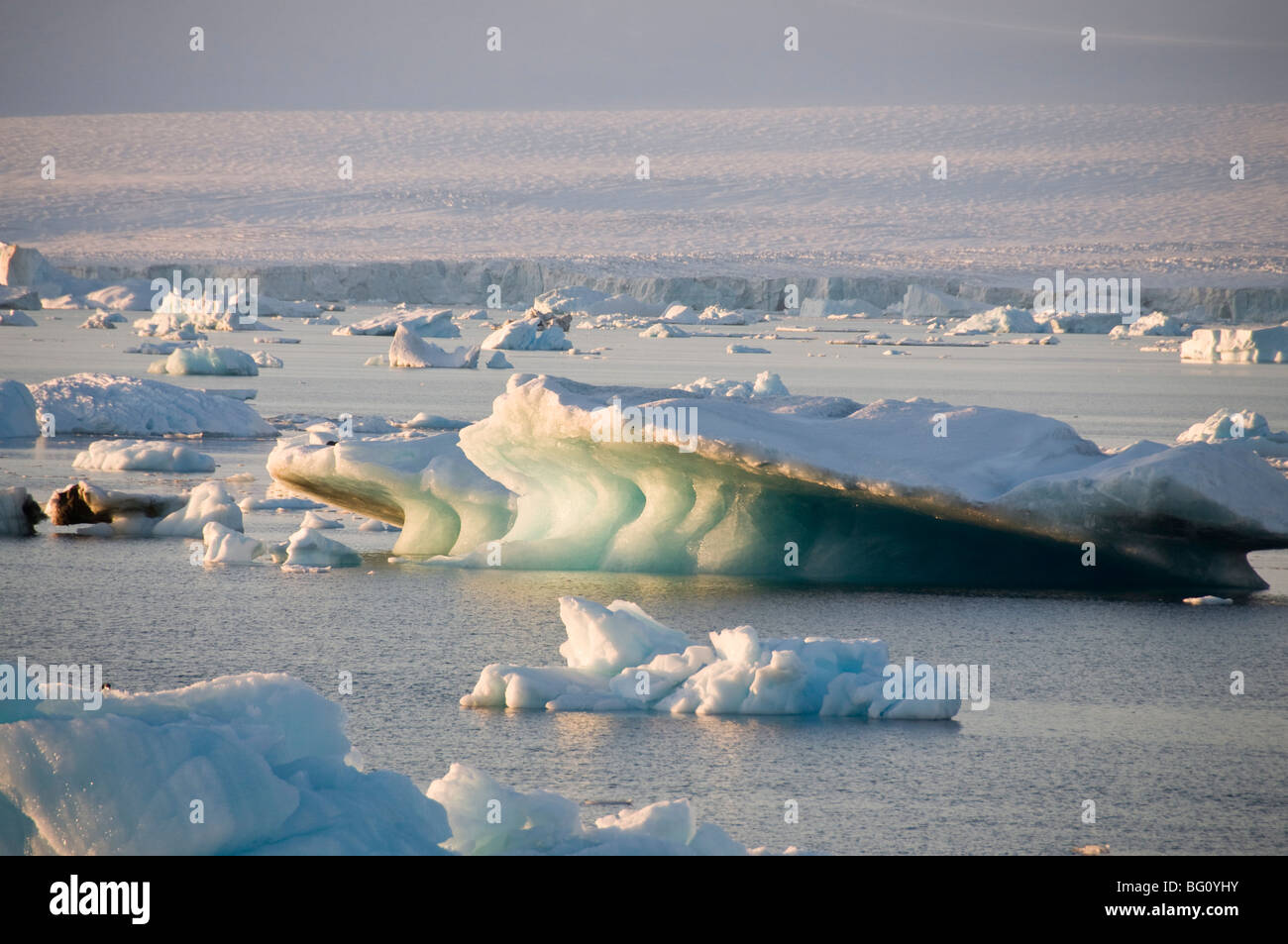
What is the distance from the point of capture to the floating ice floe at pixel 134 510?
11859 millimetres

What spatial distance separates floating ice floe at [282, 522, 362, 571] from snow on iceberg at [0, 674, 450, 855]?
6075mm

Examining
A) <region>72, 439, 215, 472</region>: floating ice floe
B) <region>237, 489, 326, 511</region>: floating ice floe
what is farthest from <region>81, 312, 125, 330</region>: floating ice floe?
<region>237, 489, 326, 511</region>: floating ice floe

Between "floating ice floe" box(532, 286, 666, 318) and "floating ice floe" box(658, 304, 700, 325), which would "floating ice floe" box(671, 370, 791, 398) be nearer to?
"floating ice floe" box(658, 304, 700, 325)

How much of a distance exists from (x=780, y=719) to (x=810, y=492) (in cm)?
364

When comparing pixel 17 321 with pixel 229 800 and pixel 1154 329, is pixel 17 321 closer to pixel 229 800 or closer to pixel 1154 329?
pixel 1154 329

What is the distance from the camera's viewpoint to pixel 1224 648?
27.7ft

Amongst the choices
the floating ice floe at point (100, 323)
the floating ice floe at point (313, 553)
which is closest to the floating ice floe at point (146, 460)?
the floating ice floe at point (313, 553)

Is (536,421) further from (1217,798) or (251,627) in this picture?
(1217,798)

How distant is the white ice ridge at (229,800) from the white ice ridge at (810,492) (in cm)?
519

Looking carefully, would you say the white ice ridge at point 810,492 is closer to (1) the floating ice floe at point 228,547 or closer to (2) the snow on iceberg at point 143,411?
(1) the floating ice floe at point 228,547

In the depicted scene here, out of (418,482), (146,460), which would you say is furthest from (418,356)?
(418,482)

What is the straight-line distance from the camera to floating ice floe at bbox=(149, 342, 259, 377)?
1112 inches
